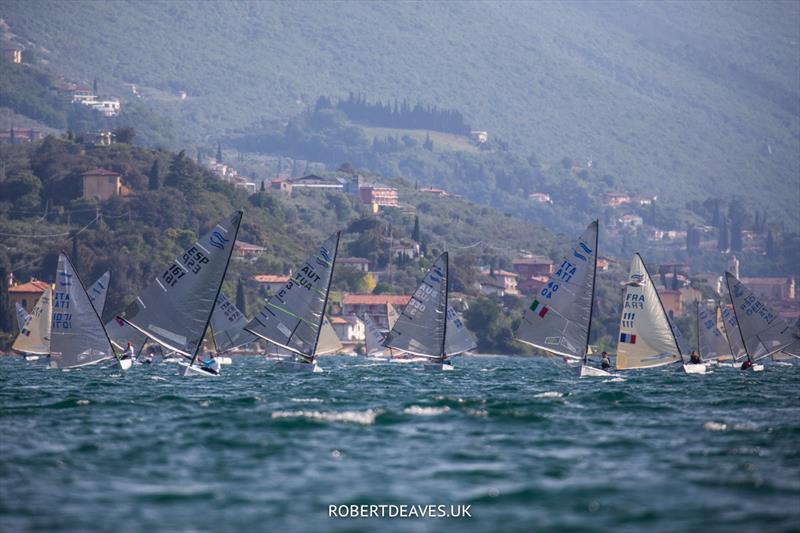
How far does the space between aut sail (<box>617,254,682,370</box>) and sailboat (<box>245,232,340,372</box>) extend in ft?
50.5

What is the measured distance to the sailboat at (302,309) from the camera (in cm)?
7781

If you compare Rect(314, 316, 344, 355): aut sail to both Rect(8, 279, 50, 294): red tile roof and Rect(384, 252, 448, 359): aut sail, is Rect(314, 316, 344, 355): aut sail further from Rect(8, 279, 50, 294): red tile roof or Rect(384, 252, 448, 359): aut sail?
Rect(8, 279, 50, 294): red tile roof

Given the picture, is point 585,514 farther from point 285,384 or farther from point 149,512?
point 285,384

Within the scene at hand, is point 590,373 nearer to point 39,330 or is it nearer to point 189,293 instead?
point 189,293

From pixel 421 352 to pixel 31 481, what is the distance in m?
51.3

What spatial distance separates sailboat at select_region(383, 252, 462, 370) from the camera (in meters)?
83.6

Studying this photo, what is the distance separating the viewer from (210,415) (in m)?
48.1

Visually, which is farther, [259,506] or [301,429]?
Answer: [301,429]

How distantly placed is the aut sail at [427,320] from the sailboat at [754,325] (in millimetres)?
17712

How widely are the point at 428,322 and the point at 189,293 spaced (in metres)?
23.3

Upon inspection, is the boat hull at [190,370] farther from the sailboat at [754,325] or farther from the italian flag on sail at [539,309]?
the sailboat at [754,325]

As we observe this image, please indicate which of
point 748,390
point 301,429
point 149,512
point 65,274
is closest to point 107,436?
point 301,429

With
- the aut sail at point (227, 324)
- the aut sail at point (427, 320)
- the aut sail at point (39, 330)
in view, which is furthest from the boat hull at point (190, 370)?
the aut sail at point (39, 330)

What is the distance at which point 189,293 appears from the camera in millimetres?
63281
